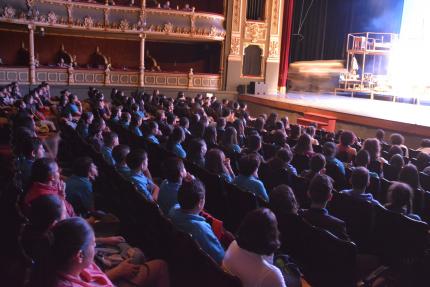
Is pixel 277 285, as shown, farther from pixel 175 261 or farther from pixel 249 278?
pixel 175 261

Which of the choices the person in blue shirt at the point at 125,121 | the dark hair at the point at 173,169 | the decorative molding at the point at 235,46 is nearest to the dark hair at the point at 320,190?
the dark hair at the point at 173,169

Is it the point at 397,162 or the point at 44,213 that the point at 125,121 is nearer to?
the point at 397,162

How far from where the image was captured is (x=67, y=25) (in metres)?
15.1

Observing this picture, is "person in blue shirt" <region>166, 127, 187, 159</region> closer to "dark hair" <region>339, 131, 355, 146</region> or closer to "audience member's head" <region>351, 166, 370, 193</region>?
"dark hair" <region>339, 131, 355, 146</region>

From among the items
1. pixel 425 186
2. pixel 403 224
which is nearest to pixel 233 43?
pixel 425 186

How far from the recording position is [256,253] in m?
2.22

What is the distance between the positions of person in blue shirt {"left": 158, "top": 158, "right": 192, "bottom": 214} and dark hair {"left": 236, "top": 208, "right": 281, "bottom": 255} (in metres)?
1.35

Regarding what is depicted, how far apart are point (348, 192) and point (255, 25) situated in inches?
572

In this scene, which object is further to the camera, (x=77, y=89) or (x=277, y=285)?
(x=77, y=89)

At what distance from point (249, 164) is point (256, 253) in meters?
1.83

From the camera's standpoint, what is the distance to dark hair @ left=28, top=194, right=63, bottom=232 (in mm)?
2432

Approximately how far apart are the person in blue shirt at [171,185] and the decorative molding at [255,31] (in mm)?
14530

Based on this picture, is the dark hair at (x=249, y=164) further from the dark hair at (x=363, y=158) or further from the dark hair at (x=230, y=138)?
the dark hair at (x=230, y=138)

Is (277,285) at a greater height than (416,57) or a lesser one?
lesser
